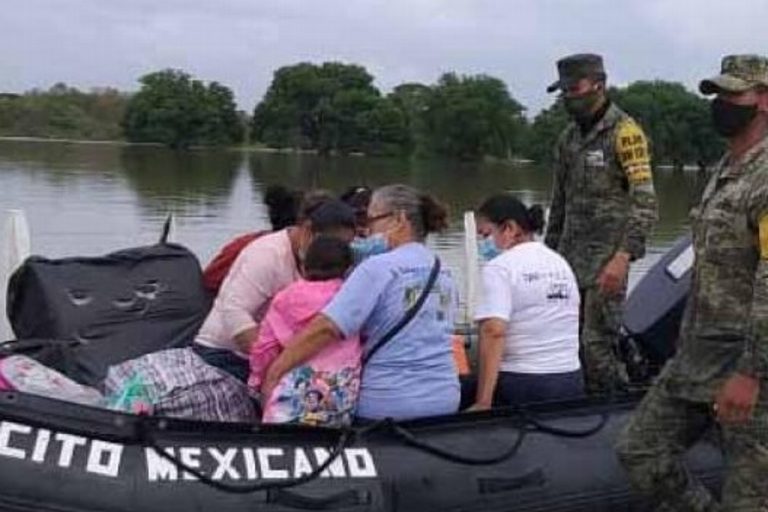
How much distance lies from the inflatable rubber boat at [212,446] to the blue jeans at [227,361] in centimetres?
28

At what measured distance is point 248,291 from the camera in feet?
16.1

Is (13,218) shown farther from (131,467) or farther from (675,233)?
(675,233)

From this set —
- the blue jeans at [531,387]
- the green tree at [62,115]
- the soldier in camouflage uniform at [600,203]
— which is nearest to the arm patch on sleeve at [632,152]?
the soldier in camouflage uniform at [600,203]

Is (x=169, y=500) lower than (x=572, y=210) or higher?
lower

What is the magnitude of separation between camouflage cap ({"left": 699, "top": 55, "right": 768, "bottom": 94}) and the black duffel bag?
2.33 m

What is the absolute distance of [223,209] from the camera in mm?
16047

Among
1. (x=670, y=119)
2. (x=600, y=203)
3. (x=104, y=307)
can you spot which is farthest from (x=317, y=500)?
(x=670, y=119)

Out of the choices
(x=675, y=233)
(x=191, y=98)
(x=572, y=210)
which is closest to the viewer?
(x=572, y=210)

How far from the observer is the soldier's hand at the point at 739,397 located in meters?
3.64

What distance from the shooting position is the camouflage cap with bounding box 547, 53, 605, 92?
17.9 ft

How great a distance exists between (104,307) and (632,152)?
227cm

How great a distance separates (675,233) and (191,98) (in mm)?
8743

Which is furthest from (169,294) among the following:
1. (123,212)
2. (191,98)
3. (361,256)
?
(191,98)

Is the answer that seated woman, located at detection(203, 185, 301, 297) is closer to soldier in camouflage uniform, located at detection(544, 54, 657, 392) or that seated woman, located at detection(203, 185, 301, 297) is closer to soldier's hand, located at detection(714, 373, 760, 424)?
soldier in camouflage uniform, located at detection(544, 54, 657, 392)
